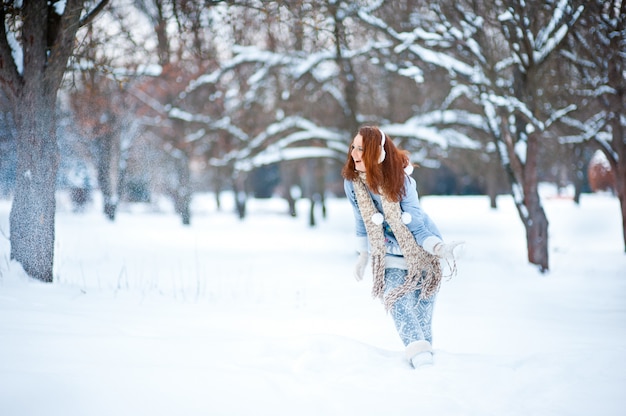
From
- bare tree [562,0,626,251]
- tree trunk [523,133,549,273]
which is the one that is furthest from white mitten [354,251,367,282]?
tree trunk [523,133,549,273]

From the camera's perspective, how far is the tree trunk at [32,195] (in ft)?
16.6

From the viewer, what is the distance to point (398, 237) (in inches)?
130

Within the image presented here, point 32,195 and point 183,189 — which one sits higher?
point 183,189

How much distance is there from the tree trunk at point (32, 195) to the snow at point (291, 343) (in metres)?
0.20

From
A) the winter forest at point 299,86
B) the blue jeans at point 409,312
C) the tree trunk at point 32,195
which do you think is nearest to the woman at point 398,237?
the blue jeans at point 409,312

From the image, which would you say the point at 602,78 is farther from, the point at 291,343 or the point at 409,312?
the point at 291,343

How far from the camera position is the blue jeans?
3.25m

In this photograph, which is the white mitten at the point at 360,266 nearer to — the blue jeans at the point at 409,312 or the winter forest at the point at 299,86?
the blue jeans at the point at 409,312

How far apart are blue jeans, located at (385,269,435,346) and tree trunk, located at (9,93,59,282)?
368 centimetres

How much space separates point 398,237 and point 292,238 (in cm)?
1160

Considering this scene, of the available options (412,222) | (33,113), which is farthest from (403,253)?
(33,113)

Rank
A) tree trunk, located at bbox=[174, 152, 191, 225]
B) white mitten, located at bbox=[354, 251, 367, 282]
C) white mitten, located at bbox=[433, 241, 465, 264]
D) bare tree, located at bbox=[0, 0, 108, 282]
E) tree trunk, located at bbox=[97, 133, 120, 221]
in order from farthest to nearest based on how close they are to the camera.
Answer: tree trunk, located at bbox=[174, 152, 191, 225]
tree trunk, located at bbox=[97, 133, 120, 221]
bare tree, located at bbox=[0, 0, 108, 282]
white mitten, located at bbox=[354, 251, 367, 282]
white mitten, located at bbox=[433, 241, 465, 264]

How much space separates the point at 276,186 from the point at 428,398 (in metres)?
43.4

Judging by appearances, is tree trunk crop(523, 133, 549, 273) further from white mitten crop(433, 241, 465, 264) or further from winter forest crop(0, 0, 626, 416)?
white mitten crop(433, 241, 465, 264)
